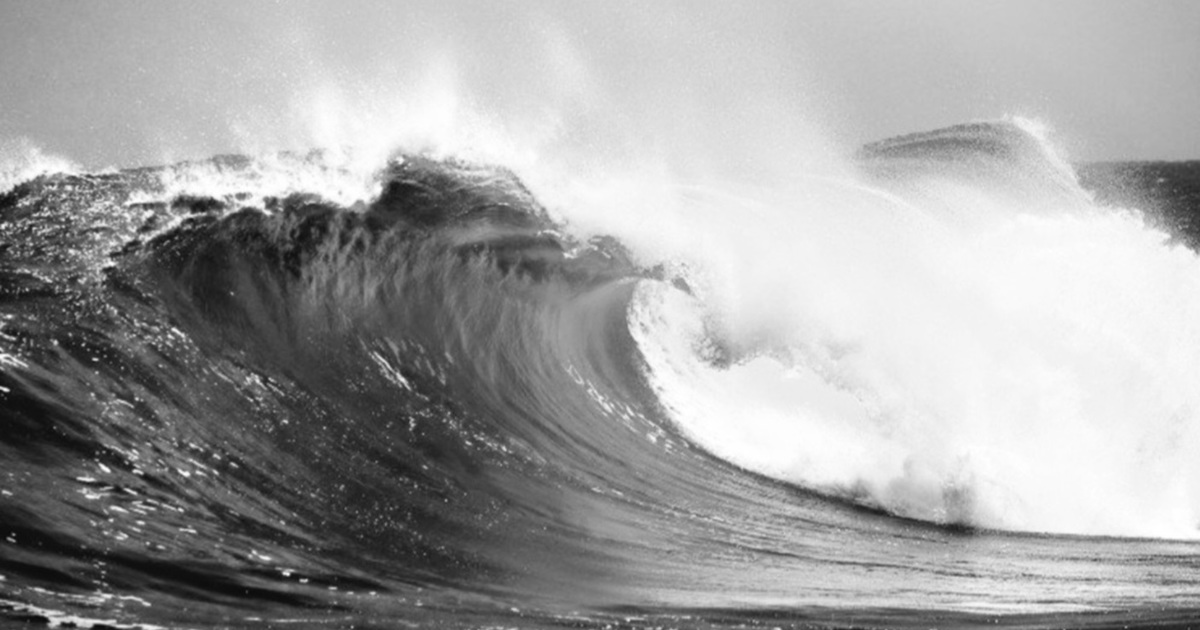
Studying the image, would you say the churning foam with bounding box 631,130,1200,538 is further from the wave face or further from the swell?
the swell

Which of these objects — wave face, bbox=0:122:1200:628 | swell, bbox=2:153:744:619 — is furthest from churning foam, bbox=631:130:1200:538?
swell, bbox=2:153:744:619

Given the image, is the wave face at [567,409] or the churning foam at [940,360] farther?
the churning foam at [940,360]

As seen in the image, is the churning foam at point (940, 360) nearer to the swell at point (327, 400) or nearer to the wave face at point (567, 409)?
the wave face at point (567, 409)

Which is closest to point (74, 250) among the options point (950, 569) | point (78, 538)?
point (78, 538)

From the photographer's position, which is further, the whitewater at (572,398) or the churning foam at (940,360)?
the churning foam at (940,360)

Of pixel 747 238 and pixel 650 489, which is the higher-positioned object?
pixel 747 238

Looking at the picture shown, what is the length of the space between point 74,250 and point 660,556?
6.59 meters

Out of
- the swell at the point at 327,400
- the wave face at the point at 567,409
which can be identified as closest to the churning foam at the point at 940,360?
the wave face at the point at 567,409

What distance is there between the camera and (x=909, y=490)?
1124 cm

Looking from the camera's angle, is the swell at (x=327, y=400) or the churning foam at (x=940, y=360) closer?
the swell at (x=327, y=400)

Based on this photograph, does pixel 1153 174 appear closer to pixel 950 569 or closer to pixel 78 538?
pixel 950 569

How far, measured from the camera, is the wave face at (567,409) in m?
6.52

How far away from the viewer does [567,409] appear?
1234 centimetres

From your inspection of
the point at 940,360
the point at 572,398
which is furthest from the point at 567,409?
the point at 940,360
